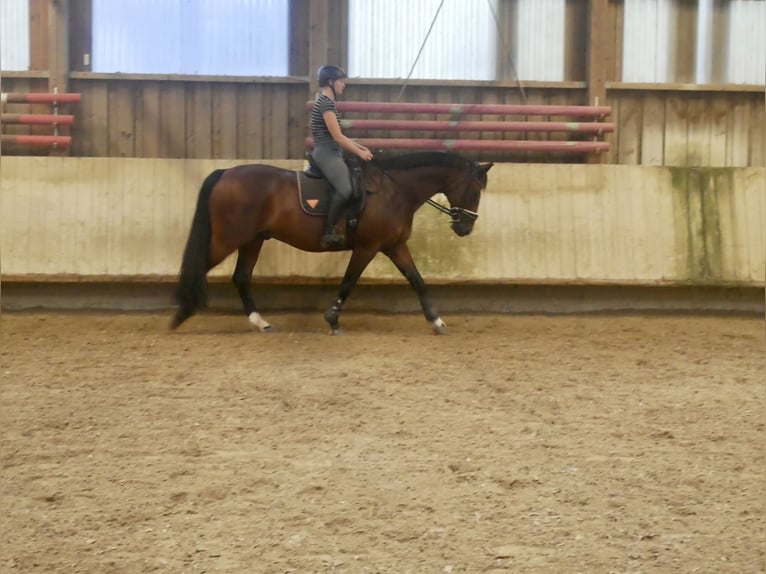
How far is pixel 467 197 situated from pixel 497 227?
100 centimetres

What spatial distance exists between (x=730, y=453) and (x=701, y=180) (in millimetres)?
5096

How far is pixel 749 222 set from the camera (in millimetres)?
8461

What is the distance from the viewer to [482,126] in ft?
28.4

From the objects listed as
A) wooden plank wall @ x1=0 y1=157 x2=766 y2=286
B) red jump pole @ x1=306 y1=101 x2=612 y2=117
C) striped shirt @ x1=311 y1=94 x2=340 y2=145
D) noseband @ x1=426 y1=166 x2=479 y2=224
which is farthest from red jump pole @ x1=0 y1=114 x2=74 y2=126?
noseband @ x1=426 y1=166 x2=479 y2=224

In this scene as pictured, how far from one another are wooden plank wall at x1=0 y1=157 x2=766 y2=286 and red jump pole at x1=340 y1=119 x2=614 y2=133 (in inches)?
23.2

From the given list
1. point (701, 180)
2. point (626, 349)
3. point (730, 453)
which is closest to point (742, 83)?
point (701, 180)

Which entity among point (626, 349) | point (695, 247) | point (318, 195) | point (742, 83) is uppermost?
point (742, 83)

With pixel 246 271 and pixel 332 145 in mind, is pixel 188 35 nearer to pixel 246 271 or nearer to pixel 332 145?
pixel 332 145

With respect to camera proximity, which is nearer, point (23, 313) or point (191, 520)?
point (191, 520)

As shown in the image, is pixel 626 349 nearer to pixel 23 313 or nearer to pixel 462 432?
pixel 462 432

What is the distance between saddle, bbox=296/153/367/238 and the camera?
7.07m

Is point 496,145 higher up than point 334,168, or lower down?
higher up

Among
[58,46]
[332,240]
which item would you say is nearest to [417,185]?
[332,240]

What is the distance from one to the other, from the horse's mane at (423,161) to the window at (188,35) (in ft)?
7.06
